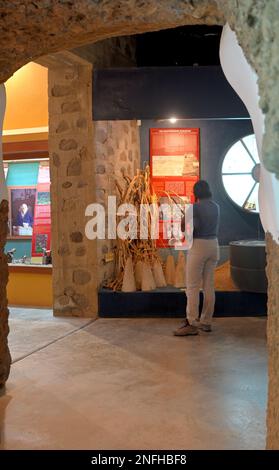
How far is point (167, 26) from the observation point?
2129 mm

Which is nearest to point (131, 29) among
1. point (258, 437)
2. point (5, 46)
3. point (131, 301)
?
point (5, 46)

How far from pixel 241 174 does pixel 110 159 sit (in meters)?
1.85

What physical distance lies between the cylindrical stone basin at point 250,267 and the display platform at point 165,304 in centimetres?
14

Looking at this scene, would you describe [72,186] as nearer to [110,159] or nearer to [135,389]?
[110,159]

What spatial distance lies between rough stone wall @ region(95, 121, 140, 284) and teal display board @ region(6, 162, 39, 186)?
117cm

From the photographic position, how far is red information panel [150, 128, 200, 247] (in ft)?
21.3

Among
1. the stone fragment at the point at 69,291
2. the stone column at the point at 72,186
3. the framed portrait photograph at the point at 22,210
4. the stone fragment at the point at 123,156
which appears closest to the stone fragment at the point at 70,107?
the stone column at the point at 72,186

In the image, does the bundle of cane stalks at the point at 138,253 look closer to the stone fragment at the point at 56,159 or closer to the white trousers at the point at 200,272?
the stone fragment at the point at 56,159

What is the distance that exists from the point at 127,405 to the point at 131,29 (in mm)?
2143

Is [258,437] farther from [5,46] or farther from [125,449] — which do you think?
[5,46]

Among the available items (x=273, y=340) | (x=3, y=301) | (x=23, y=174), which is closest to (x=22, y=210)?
(x=23, y=174)

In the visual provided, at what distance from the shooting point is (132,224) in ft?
19.2

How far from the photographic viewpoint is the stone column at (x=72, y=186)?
5.43 meters

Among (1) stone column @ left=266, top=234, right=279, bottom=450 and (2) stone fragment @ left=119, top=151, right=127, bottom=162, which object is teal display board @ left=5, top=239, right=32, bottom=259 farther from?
(1) stone column @ left=266, top=234, right=279, bottom=450
